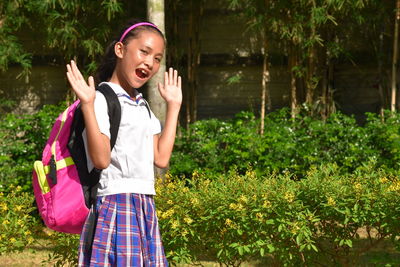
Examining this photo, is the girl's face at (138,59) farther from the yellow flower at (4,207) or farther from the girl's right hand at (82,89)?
the yellow flower at (4,207)

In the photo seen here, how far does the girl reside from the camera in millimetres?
2498

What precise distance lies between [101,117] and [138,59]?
31 cm

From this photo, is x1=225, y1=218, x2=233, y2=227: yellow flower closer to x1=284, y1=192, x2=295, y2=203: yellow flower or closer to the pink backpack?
x1=284, y1=192, x2=295, y2=203: yellow flower

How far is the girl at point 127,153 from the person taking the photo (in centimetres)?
250

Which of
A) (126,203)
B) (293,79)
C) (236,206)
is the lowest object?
(236,206)

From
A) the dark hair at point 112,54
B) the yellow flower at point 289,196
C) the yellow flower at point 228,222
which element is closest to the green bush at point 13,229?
the yellow flower at point 228,222

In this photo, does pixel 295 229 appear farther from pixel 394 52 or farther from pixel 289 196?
pixel 394 52

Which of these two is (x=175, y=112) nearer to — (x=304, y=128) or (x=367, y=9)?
(x=304, y=128)

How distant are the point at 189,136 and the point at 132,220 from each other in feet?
15.6

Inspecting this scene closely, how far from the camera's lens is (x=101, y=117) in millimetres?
2529

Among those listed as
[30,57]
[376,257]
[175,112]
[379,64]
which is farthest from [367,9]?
[175,112]

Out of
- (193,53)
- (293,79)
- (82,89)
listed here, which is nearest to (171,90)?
(82,89)

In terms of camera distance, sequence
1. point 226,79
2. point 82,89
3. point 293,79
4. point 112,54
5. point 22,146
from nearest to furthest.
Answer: point 82,89, point 112,54, point 22,146, point 293,79, point 226,79

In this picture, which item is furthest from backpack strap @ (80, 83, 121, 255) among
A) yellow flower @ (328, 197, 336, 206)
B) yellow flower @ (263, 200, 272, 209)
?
yellow flower @ (328, 197, 336, 206)
